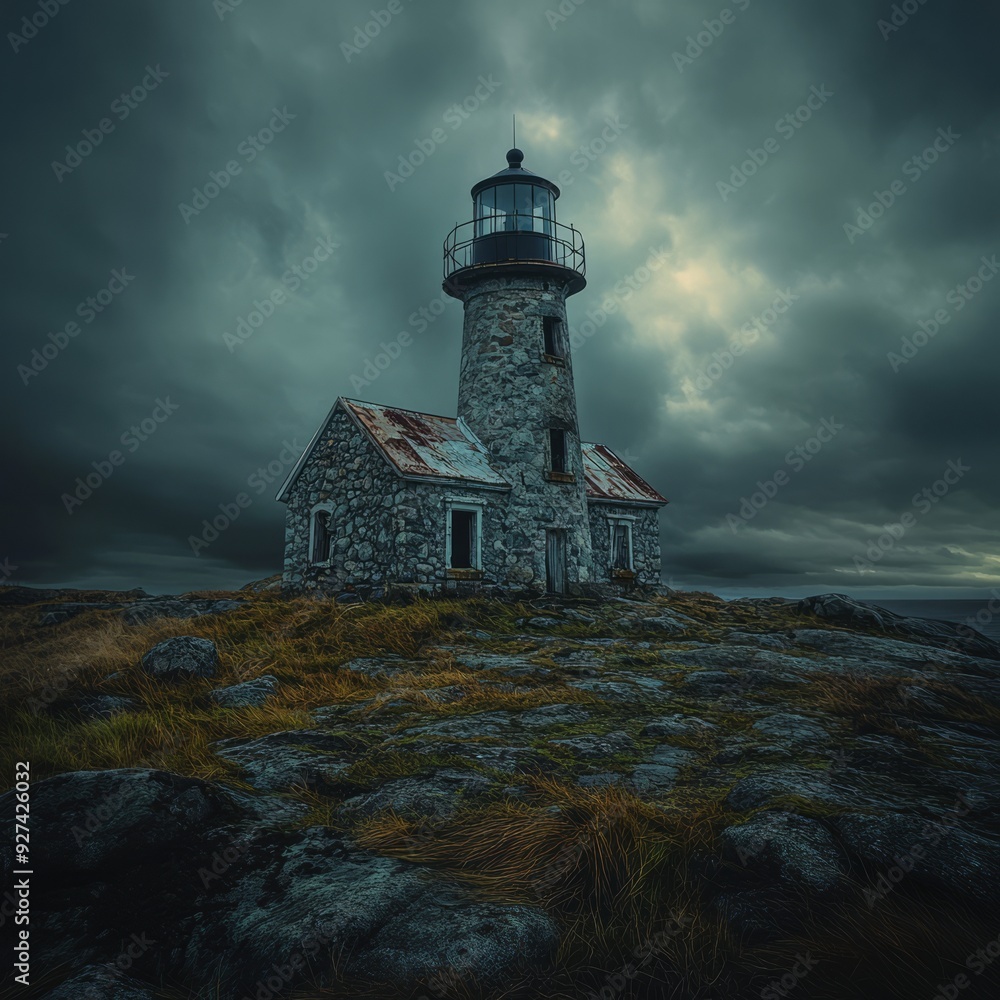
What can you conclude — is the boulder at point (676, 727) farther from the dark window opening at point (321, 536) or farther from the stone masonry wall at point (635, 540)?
the stone masonry wall at point (635, 540)

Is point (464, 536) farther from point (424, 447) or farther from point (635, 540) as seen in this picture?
point (635, 540)

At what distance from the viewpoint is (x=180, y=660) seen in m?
9.12

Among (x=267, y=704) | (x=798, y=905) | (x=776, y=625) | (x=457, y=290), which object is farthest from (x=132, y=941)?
(x=457, y=290)

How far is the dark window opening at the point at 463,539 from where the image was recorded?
18.0 metres

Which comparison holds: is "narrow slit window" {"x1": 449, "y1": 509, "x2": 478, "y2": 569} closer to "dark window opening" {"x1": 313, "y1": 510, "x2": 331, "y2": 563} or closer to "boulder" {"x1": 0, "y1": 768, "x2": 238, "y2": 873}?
"dark window opening" {"x1": 313, "y1": 510, "x2": 331, "y2": 563}

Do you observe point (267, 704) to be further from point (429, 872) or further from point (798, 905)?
point (798, 905)

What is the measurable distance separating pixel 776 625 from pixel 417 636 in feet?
30.5

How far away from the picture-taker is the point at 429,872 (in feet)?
12.0

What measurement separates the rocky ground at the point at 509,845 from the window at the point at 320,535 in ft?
36.4

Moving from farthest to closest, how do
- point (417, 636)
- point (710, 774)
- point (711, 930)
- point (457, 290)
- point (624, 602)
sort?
point (457, 290) → point (624, 602) → point (417, 636) → point (710, 774) → point (711, 930)

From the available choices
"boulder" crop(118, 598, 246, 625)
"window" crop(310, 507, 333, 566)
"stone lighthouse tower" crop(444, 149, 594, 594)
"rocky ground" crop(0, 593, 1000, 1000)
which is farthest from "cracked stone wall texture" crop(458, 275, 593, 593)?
"rocky ground" crop(0, 593, 1000, 1000)

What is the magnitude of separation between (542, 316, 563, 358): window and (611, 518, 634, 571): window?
6505 millimetres

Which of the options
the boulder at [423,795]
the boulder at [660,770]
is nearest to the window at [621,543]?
the boulder at [660,770]

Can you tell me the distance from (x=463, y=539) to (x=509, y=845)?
51.1 feet
